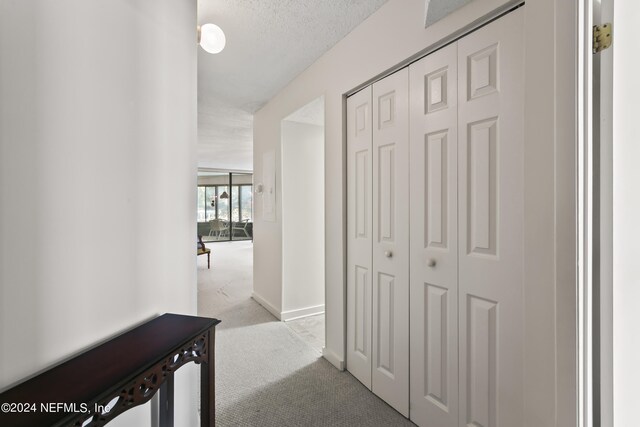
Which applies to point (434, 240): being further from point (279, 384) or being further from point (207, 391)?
point (279, 384)

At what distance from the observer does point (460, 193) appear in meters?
1.40

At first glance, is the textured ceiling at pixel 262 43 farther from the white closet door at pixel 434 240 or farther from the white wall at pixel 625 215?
the white wall at pixel 625 215

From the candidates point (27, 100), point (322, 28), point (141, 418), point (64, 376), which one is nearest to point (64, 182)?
point (27, 100)

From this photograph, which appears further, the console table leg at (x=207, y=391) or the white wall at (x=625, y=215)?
the console table leg at (x=207, y=391)

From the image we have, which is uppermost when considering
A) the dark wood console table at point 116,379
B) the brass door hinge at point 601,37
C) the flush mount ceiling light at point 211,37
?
the flush mount ceiling light at point 211,37

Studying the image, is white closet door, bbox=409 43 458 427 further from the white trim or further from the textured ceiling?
the textured ceiling

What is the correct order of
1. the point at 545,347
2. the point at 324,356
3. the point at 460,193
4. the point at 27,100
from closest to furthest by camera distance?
the point at 27,100 → the point at 545,347 → the point at 460,193 → the point at 324,356

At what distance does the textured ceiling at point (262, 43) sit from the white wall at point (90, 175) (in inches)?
29.6

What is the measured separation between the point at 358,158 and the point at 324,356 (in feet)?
5.50

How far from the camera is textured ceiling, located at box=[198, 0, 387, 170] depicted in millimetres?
1807

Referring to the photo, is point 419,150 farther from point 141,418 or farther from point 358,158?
point 141,418

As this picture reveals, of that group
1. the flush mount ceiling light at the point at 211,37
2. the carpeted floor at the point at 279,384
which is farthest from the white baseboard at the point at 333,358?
the flush mount ceiling light at the point at 211,37

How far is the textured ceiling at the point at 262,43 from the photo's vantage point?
181cm

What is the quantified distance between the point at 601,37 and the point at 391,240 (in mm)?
1256
